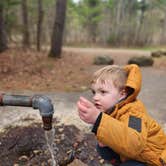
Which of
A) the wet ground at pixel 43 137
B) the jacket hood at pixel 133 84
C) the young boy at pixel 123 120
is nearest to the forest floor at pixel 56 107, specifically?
the wet ground at pixel 43 137

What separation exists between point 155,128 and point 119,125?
0.28m

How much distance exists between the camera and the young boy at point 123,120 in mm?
1631

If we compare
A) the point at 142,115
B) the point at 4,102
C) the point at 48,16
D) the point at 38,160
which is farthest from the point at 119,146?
the point at 48,16

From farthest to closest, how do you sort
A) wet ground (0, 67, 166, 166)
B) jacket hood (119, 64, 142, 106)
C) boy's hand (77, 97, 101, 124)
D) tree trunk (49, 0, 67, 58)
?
tree trunk (49, 0, 67, 58) → wet ground (0, 67, 166, 166) → jacket hood (119, 64, 142, 106) → boy's hand (77, 97, 101, 124)

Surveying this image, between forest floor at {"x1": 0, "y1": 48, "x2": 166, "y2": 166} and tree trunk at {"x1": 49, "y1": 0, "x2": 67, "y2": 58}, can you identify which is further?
tree trunk at {"x1": 49, "y1": 0, "x2": 67, "y2": 58}

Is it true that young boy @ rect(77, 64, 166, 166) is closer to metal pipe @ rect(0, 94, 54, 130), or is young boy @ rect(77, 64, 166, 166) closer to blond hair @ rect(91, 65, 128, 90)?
blond hair @ rect(91, 65, 128, 90)

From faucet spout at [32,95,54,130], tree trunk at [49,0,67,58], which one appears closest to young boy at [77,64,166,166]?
faucet spout at [32,95,54,130]

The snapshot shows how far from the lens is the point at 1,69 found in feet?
23.1

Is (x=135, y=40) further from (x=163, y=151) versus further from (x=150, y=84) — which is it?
(x=163, y=151)

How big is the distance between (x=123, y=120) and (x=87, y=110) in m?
0.25

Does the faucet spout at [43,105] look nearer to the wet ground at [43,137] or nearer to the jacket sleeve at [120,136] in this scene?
the jacket sleeve at [120,136]

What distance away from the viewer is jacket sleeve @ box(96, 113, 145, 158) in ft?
5.31

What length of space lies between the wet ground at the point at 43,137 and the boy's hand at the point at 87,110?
4.66ft

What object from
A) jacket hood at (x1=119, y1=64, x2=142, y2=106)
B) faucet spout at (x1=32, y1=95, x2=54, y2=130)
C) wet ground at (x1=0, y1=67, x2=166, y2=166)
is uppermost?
jacket hood at (x1=119, y1=64, x2=142, y2=106)
